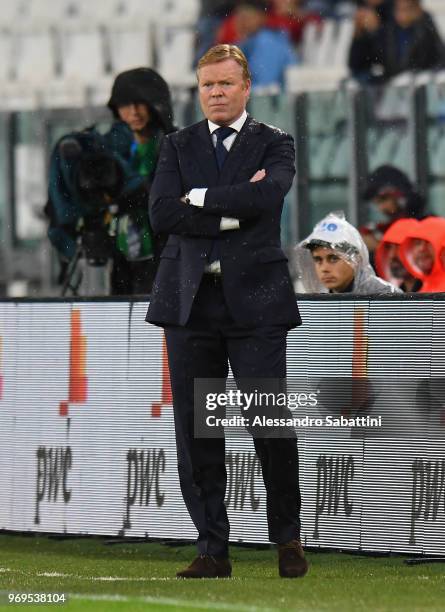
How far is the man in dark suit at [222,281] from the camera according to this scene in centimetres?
677

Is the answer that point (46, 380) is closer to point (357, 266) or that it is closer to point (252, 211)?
point (357, 266)

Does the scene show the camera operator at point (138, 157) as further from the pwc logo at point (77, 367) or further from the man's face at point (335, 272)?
the man's face at point (335, 272)

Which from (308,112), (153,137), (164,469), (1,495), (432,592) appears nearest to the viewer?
(432,592)

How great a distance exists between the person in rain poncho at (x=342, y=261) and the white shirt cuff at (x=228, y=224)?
6.42ft

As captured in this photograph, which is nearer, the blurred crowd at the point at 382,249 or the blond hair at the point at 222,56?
the blond hair at the point at 222,56

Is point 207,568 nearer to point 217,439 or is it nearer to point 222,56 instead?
point 217,439

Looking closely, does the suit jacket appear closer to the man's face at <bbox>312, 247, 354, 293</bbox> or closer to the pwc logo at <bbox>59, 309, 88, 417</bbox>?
the man's face at <bbox>312, 247, 354, 293</bbox>

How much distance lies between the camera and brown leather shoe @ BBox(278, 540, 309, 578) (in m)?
6.83

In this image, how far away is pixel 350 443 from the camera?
319 inches

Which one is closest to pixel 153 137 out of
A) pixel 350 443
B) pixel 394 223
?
→ pixel 394 223

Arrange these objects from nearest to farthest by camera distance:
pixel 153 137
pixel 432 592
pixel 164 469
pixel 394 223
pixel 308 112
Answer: pixel 432 592
pixel 164 469
pixel 153 137
pixel 394 223
pixel 308 112

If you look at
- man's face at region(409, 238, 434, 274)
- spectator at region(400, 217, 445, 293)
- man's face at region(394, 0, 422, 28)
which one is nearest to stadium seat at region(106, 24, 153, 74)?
man's face at region(394, 0, 422, 28)

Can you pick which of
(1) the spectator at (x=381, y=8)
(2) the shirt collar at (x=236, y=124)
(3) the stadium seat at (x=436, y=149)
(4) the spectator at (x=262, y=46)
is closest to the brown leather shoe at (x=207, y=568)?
(2) the shirt collar at (x=236, y=124)

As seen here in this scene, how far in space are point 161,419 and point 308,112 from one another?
4.08 metres
